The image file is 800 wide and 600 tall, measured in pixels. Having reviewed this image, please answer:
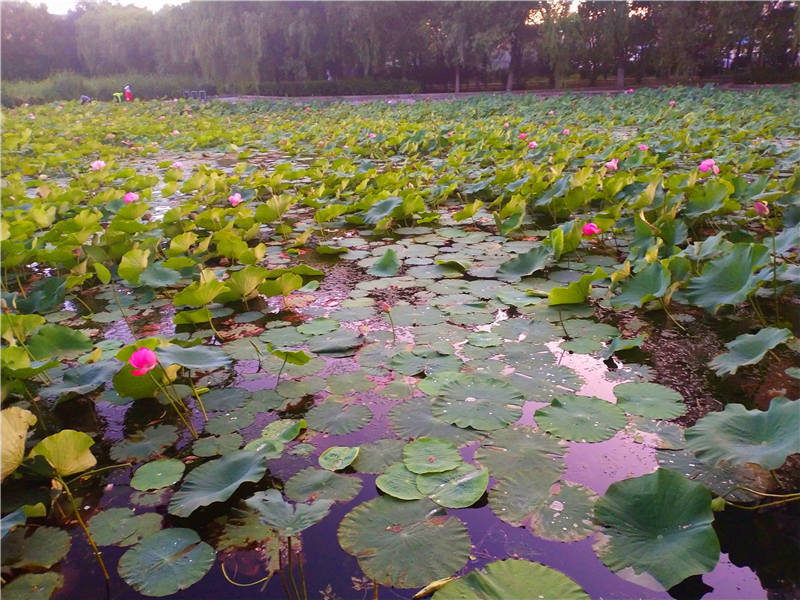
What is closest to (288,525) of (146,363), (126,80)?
(146,363)

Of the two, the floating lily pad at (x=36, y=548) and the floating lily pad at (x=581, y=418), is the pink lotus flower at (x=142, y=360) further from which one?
the floating lily pad at (x=581, y=418)

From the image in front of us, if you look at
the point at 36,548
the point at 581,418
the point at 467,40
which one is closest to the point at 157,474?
the point at 36,548

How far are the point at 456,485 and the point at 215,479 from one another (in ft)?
1.59

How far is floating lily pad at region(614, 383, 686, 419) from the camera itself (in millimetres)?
Result: 1322

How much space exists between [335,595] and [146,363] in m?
0.62

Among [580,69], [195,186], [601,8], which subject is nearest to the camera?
[195,186]

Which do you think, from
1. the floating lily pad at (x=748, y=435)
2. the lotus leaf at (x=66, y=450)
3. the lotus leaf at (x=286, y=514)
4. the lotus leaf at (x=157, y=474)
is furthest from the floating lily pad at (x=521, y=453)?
the lotus leaf at (x=66, y=450)

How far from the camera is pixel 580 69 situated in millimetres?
Answer: 19938

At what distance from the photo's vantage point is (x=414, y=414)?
138 centimetres

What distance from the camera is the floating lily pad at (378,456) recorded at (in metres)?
1.20

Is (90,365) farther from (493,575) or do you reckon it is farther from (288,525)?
(493,575)

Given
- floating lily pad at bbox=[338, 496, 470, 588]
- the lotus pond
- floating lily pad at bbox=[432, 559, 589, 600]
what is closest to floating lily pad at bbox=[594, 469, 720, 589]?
the lotus pond

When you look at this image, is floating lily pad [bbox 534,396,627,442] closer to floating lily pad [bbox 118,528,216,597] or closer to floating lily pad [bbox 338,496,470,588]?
floating lily pad [bbox 338,496,470,588]

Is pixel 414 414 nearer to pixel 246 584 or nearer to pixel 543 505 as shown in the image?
pixel 543 505
